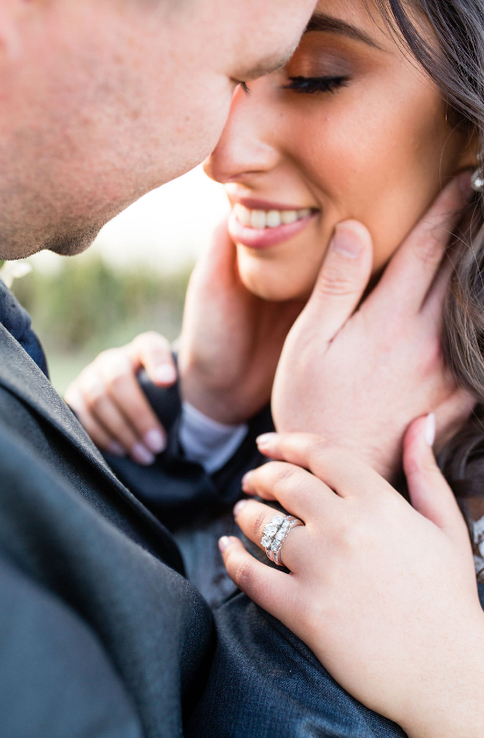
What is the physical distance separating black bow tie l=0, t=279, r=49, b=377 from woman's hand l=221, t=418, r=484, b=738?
2.04 ft

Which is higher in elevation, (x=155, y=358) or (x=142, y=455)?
(x=155, y=358)

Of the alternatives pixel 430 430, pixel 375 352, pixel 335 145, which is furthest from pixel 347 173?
pixel 430 430

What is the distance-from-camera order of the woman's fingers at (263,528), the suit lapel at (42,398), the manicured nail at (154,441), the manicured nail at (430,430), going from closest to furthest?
the suit lapel at (42,398) < the woman's fingers at (263,528) < the manicured nail at (430,430) < the manicured nail at (154,441)

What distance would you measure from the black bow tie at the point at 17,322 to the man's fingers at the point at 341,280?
0.62 meters

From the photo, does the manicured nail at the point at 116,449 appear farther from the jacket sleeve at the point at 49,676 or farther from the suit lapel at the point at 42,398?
the jacket sleeve at the point at 49,676

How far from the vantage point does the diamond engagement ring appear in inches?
38.7

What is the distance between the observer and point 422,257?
1.29m

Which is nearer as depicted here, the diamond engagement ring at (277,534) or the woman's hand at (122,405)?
the diamond engagement ring at (277,534)

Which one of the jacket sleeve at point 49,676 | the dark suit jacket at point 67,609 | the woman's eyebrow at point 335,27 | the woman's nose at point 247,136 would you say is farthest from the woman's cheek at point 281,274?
the jacket sleeve at point 49,676

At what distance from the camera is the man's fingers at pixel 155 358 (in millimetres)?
1804

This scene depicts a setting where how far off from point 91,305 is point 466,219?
12.6 feet

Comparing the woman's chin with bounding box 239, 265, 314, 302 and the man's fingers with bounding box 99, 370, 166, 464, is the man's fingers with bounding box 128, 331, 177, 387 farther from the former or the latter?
the woman's chin with bounding box 239, 265, 314, 302

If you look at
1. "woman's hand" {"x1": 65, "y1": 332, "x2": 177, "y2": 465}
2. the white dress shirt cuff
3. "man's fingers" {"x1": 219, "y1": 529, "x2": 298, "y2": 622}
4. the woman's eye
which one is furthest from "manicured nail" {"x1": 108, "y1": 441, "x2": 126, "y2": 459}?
the woman's eye

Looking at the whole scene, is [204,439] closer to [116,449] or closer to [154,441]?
[154,441]
